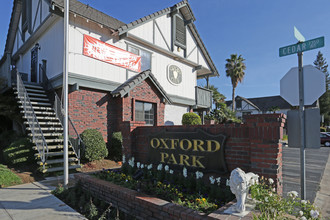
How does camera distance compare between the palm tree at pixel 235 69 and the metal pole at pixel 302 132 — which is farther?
the palm tree at pixel 235 69

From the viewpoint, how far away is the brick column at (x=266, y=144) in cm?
312

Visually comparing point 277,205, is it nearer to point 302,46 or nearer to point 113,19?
point 302,46

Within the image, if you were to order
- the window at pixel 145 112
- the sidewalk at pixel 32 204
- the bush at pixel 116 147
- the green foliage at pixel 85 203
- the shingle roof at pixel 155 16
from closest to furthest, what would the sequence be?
the green foliage at pixel 85 203 → the sidewalk at pixel 32 204 → the bush at pixel 116 147 → the shingle roof at pixel 155 16 → the window at pixel 145 112

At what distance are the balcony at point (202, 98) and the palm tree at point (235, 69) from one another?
56.7ft

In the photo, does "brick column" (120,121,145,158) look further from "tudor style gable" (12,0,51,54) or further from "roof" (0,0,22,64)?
"roof" (0,0,22,64)

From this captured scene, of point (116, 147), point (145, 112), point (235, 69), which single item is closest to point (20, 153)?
point (116, 147)

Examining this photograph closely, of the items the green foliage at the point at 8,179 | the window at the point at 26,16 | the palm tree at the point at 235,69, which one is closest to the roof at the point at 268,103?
the palm tree at the point at 235,69

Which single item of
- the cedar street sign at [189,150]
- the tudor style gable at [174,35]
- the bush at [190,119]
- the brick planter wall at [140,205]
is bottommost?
the brick planter wall at [140,205]

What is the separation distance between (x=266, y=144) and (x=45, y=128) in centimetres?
791

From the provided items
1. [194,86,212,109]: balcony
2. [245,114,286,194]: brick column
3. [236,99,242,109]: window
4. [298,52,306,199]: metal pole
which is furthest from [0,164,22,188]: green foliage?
[236,99,242,109]: window

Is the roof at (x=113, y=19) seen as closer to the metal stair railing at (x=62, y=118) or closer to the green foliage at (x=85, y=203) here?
the metal stair railing at (x=62, y=118)

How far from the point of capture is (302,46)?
3.32 metres

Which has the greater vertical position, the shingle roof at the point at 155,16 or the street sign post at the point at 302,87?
the shingle roof at the point at 155,16

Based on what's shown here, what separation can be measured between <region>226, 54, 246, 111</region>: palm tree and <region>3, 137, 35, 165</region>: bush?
3079 cm
